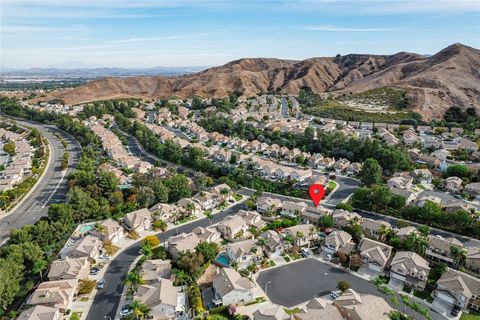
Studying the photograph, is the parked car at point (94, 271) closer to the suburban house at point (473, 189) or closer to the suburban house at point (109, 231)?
the suburban house at point (109, 231)

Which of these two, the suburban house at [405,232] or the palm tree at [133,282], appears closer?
the palm tree at [133,282]

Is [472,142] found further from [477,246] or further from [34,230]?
[34,230]

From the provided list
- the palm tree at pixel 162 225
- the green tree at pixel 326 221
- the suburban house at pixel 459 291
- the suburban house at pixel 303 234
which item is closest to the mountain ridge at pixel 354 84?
the green tree at pixel 326 221

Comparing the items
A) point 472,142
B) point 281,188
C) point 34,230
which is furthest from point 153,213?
point 472,142

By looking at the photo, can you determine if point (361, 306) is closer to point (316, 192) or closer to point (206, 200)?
point (316, 192)

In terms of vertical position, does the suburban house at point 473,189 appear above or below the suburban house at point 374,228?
above

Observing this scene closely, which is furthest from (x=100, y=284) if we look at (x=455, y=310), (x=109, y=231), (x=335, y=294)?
(x=455, y=310)

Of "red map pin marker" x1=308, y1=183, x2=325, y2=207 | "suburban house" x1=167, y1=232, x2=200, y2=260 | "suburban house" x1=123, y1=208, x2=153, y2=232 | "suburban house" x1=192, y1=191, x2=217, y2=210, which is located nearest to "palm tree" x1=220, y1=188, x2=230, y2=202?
"suburban house" x1=192, y1=191, x2=217, y2=210

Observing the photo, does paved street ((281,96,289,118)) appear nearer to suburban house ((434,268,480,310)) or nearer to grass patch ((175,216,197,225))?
grass patch ((175,216,197,225))
